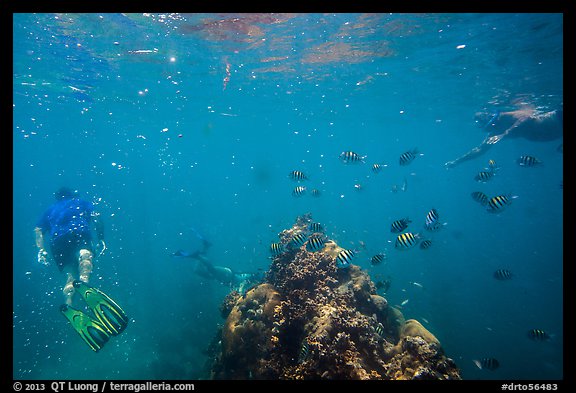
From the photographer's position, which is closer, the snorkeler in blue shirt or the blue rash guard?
the snorkeler in blue shirt

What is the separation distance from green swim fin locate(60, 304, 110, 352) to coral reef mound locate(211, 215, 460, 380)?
3022 millimetres

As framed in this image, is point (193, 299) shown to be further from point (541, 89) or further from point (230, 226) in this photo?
point (541, 89)

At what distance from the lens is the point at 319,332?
581 centimetres

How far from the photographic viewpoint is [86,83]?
24297 mm

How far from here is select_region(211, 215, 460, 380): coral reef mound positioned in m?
5.43

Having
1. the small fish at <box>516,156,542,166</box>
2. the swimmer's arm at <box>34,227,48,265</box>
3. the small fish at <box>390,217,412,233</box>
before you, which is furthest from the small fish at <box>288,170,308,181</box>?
the swimmer's arm at <box>34,227,48,265</box>

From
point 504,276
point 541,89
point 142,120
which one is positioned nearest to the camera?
point 504,276

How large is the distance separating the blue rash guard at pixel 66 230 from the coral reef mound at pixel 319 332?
17.8 ft

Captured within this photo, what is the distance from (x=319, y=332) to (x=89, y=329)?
18.8 ft

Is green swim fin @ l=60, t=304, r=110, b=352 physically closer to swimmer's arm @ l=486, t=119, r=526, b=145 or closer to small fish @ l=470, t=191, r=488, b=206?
small fish @ l=470, t=191, r=488, b=206

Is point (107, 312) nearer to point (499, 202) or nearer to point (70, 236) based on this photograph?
point (70, 236)

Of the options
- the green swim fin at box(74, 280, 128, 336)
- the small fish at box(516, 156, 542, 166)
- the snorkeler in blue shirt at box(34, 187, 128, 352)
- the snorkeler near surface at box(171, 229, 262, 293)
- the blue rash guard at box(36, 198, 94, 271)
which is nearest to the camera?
the green swim fin at box(74, 280, 128, 336)
